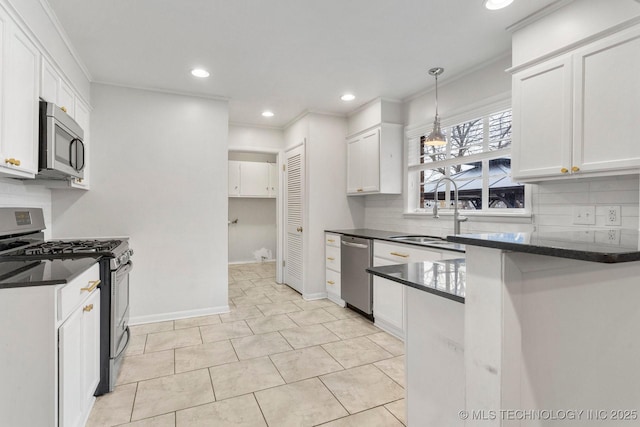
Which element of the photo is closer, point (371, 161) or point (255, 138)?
point (371, 161)

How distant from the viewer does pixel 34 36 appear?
6.21 feet

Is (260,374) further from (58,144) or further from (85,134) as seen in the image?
(85,134)

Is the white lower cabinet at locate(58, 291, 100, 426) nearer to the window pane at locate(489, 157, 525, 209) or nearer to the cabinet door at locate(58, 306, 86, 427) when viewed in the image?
the cabinet door at locate(58, 306, 86, 427)

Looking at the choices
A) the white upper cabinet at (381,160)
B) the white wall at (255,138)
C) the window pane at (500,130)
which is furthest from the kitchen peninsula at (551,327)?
the white wall at (255,138)

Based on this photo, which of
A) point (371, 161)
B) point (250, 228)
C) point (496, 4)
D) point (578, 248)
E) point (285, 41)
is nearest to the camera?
point (578, 248)

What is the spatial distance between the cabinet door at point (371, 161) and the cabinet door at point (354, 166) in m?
0.07

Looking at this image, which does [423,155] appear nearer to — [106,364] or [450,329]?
[450,329]

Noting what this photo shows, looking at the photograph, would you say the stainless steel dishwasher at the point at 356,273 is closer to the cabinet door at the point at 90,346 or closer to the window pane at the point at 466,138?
the window pane at the point at 466,138

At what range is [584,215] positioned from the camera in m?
2.16

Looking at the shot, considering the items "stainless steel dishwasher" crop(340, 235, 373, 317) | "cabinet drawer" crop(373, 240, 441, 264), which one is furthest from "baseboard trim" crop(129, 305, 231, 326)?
"cabinet drawer" crop(373, 240, 441, 264)

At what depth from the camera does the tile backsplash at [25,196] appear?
2.25m

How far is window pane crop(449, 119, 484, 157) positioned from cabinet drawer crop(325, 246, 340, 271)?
174 cm

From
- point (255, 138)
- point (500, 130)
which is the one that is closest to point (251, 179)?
point (255, 138)

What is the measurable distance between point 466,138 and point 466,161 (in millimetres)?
243
